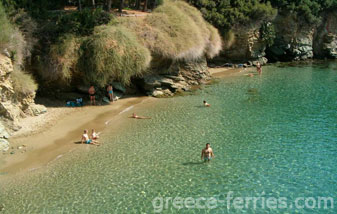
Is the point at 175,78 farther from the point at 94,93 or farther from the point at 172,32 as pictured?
the point at 94,93

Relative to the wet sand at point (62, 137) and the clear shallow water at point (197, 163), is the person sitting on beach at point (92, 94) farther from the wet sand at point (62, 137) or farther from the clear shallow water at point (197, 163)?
the clear shallow water at point (197, 163)

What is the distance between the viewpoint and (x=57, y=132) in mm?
19156

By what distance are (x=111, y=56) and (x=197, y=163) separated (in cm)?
1164

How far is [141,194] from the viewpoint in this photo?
42.9ft

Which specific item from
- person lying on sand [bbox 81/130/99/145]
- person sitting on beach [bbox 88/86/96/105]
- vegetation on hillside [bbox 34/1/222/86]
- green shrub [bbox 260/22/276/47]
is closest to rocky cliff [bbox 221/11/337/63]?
green shrub [bbox 260/22/276/47]

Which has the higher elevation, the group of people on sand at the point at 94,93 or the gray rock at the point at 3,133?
the group of people on sand at the point at 94,93

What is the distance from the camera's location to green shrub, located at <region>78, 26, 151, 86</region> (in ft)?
77.2

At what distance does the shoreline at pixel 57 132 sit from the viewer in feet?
52.0

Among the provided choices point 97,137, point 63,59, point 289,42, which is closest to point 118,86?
point 63,59

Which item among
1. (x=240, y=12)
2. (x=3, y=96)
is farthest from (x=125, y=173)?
(x=240, y=12)

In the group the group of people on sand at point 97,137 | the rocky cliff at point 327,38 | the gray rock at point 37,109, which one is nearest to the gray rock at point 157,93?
the group of people on sand at point 97,137

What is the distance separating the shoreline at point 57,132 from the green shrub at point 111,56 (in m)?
2.24

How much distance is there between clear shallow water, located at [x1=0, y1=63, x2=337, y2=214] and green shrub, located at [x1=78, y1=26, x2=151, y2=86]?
3567 mm

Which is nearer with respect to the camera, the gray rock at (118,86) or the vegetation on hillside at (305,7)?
the gray rock at (118,86)
